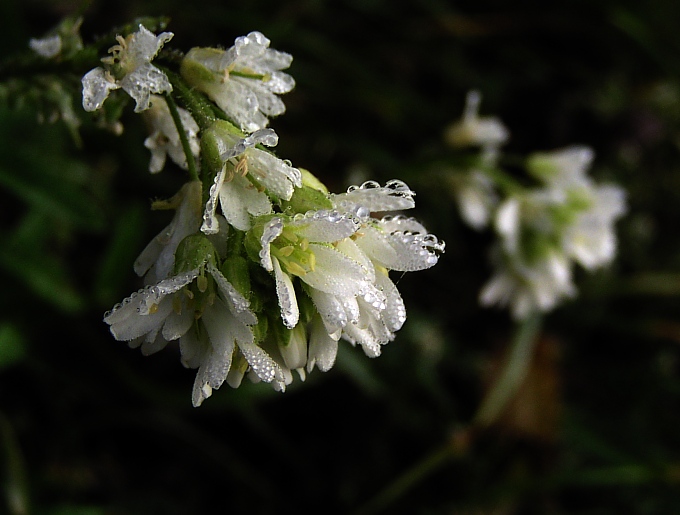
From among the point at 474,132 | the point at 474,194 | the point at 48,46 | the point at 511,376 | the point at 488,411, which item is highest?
the point at 48,46

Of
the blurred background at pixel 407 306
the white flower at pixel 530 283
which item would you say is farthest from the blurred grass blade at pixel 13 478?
the white flower at pixel 530 283

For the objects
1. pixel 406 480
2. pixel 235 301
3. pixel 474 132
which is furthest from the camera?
pixel 406 480

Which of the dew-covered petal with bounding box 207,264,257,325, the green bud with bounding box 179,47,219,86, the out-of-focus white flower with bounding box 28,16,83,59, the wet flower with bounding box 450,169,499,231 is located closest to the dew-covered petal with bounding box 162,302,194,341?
the dew-covered petal with bounding box 207,264,257,325

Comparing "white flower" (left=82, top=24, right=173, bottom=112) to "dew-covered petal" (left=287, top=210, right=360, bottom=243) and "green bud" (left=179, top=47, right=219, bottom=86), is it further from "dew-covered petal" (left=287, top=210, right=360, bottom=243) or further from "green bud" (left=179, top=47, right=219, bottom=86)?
"dew-covered petal" (left=287, top=210, right=360, bottom=243)

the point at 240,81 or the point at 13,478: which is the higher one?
the point at 240,81

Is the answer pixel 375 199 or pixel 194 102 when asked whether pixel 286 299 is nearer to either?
pixel 375 199

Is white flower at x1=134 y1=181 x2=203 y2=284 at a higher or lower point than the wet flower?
higher

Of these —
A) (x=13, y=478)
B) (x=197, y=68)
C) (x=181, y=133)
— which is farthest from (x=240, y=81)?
(x=13, y=478)

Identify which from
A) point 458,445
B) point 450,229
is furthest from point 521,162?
point 458,445
